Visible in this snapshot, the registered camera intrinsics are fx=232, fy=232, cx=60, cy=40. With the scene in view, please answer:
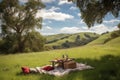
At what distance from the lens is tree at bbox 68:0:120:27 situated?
106ft

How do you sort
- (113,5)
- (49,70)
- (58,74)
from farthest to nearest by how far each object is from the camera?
(113,5) < (49,70) < (58,74)

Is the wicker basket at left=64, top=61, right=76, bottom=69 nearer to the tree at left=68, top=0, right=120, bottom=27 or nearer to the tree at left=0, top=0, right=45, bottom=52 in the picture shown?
the tree at left=68, top=0, right=120, bottom=27

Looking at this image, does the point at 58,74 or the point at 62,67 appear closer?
the point at 58,74

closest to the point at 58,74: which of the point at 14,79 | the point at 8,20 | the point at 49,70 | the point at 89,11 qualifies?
the point at 49,70

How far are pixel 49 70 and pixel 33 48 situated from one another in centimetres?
4394

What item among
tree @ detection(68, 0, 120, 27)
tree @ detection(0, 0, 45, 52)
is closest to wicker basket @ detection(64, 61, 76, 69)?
tree @ detection(68, 0, 120, 27)

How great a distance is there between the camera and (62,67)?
23.6 meters

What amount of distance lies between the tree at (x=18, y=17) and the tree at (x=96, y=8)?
1022 inches

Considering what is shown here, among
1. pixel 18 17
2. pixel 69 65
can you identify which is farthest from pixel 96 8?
pixel 18 17

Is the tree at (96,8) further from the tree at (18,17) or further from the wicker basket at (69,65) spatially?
the tree at (18,17)

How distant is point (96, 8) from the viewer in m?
33.6

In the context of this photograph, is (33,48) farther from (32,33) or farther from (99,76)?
(99,76)

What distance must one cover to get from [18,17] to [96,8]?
29.5 meters

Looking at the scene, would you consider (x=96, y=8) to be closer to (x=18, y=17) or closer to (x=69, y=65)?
(x=69, y=65)
